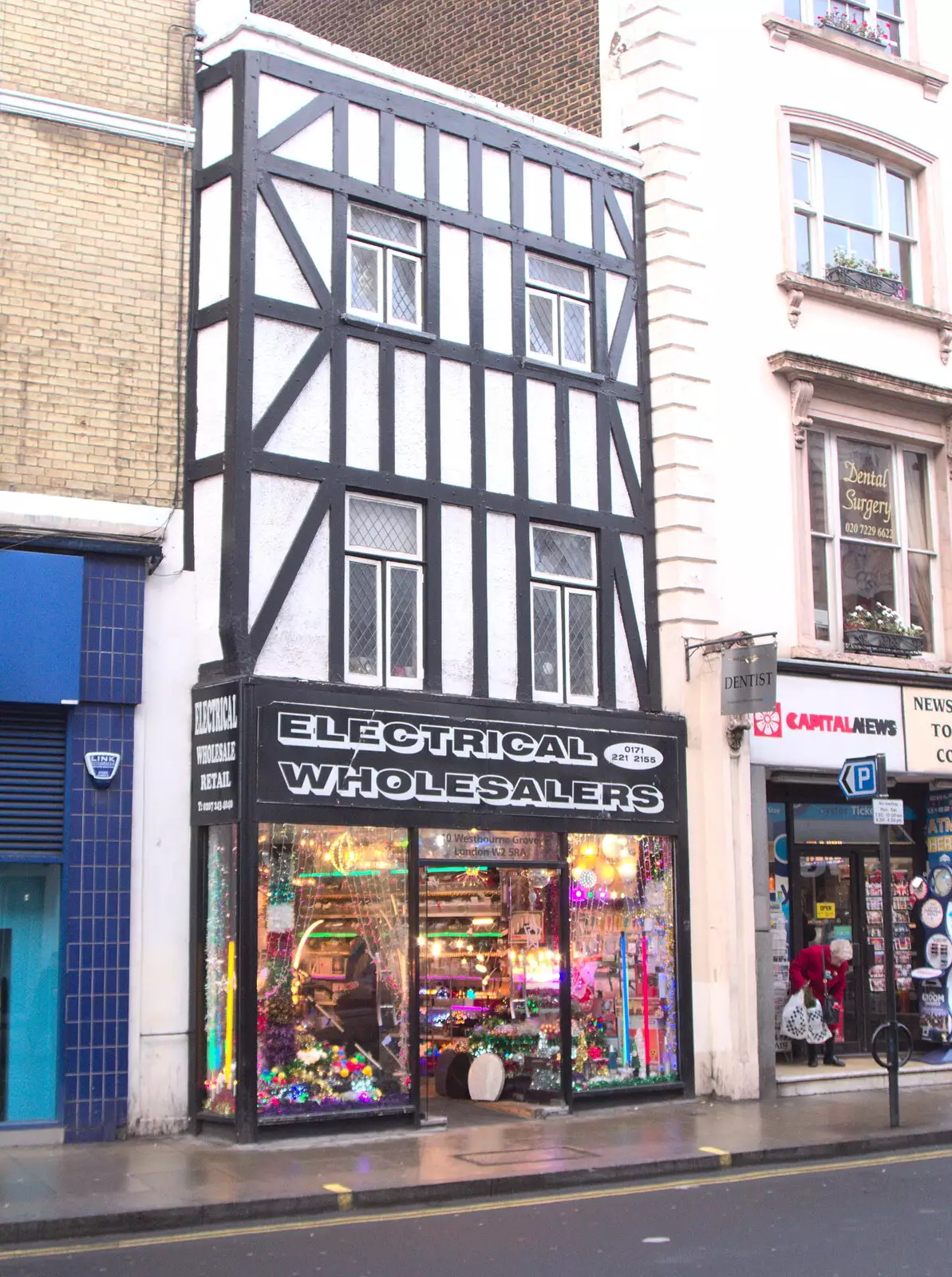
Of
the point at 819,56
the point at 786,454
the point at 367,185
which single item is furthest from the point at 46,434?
the point at 819,56

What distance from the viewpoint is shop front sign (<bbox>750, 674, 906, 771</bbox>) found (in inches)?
658

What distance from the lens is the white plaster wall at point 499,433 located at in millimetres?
15336

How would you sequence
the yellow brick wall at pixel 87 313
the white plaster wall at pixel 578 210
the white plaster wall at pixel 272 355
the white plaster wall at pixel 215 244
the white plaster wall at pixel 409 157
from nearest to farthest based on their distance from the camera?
the yellow brick wall at pixel 87 313 < the white plaster wall at pixel 272 355 < the white plaster wall at pixel 215 244 < the white plaster wall at pixel 409 157 < the white plaster wall at pixel 578 210

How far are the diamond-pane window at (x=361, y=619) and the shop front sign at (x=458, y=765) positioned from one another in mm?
576

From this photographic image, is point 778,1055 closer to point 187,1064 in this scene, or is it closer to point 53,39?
point 187,1064

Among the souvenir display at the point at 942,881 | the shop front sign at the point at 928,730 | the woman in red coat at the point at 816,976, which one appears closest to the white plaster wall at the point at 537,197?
the shop front sign at the point at 928,730

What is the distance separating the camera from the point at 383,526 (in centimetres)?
1452

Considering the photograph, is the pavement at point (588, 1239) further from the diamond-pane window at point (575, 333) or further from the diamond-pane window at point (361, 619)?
→ the diamond-pane window at point (575, 333)

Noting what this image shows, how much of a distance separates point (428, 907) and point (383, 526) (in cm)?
425

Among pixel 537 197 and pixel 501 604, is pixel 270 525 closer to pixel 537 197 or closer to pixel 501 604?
pixel 501 604

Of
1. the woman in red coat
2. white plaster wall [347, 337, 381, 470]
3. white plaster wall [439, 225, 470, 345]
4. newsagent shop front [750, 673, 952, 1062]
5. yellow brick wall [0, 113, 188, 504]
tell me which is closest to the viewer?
yellow brick wall [0, 113, 188, 504]

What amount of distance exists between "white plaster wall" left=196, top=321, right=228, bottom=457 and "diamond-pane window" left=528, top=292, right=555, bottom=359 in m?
3.64

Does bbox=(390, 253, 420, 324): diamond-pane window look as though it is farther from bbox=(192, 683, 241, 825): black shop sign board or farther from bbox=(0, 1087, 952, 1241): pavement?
bbox=(0, 1087, 952, 1241): pavement

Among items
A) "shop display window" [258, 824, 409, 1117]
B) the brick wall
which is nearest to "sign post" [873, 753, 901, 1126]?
"shop display window" [258, 824, 409, 1117]
